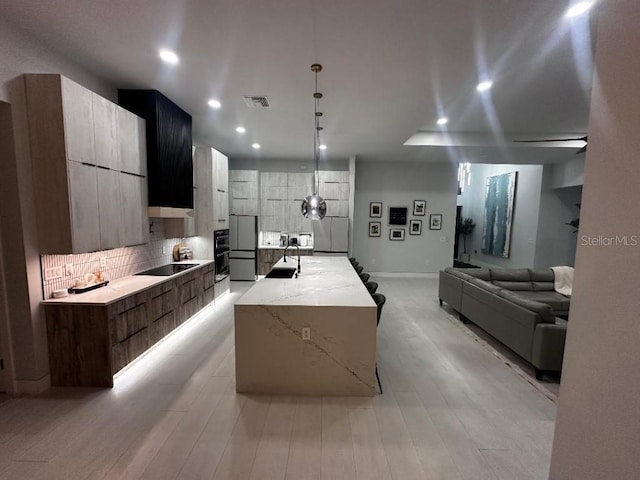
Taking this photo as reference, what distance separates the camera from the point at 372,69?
2736 mm

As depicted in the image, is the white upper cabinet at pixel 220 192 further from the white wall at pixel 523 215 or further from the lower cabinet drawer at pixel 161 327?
the white wall at pixel 523 215

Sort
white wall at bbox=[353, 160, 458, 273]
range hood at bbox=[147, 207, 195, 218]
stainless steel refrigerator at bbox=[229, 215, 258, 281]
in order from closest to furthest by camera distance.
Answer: range hood at bbox=[147, 207, 195, 218], stainless steel refrigerator at bbox=[229, 215, 258, 281], white wall at bbox=[353, 160, 458, 273]

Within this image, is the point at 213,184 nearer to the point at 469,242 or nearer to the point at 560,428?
the point at 560,428

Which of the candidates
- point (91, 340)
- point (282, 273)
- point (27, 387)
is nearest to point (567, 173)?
point (282, 273)

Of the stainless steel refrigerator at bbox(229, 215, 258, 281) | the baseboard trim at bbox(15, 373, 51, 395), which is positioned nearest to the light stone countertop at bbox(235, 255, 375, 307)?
the baseboard trim at bbox(15, 373, 51, 395)

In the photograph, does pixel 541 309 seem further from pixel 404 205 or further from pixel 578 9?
pixel 404 205

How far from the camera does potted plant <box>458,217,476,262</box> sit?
10281 millimetres

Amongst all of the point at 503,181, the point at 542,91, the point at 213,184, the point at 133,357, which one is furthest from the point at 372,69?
the point at 503,181

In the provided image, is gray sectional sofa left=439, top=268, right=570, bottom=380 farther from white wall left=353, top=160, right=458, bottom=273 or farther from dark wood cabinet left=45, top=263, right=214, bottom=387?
dark wood cabinet left=45, top=263, right=214, bottom=387

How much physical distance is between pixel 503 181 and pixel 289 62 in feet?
27.9

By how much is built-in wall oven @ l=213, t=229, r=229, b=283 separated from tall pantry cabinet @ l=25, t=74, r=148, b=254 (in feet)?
7.09

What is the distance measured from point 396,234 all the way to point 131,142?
6283 millimetres

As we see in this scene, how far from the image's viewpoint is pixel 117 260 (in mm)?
3426

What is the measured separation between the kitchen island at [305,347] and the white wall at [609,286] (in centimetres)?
155
